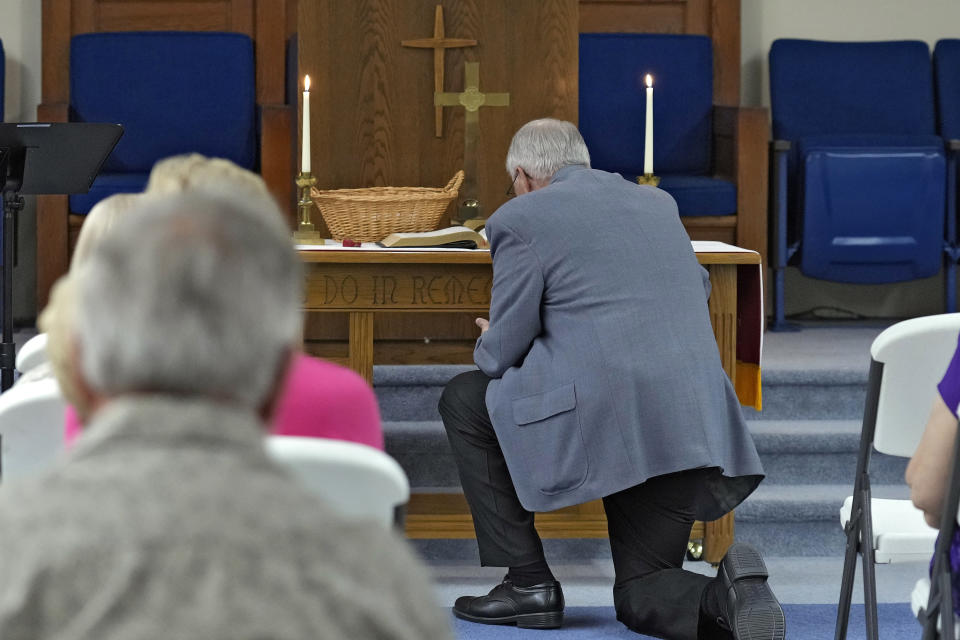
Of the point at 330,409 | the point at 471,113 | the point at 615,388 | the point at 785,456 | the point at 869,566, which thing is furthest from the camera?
the point at 471,113

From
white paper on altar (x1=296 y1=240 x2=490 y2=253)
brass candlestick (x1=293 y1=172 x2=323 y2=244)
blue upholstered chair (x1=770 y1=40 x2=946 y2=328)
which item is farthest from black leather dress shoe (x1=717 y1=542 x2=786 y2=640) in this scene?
blue upholstered chair (x1=770 y1=40 x2=946 y2=328)

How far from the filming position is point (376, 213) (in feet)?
12.8

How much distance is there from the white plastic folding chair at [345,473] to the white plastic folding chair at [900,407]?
132 cm

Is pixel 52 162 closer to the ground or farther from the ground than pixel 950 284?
farther from the ground

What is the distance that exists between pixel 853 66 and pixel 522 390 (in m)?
3.44

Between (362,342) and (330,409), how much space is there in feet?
6.50

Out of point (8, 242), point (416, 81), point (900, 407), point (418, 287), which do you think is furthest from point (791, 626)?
point (8, 242)

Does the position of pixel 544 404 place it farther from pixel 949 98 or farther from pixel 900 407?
pixel 949 98

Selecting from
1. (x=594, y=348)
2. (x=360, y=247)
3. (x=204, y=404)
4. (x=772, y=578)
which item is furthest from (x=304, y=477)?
(x=772, y=578)

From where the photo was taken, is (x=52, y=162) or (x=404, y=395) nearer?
(x=52, y=162)

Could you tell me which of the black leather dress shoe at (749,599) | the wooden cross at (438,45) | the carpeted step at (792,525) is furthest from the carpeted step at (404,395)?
the black leather dress shoe at (749,599)

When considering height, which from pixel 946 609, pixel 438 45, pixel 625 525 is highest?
pixel 438 45

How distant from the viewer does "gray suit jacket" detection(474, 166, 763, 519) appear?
308cm

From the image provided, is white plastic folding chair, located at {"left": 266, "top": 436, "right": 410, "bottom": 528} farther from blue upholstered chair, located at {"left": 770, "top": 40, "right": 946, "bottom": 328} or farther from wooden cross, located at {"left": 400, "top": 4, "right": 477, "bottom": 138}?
blue upholstered chair, located at {"left": 770, "top": 40, "right": 946, "bottom": 328}
